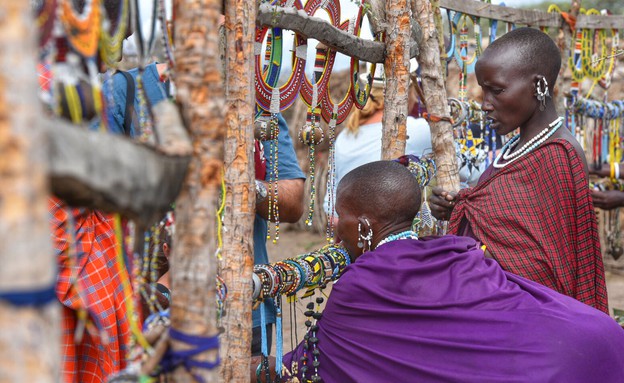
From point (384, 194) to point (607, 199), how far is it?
2743 mm

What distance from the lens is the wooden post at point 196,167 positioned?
1256 millimetres

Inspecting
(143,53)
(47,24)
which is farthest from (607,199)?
(47,24)

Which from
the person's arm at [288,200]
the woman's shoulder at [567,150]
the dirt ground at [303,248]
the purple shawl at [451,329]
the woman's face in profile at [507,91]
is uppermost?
the woman's face in profile at [507,91]

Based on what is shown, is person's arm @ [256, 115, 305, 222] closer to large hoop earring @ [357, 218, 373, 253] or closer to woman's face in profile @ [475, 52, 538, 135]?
large hoop earring @ [357, 218, 373, 253]

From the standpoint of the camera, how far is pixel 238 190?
79.0 inches

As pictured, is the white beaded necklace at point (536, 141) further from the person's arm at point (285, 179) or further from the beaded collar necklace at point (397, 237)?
the person's arm at point (285, 179)

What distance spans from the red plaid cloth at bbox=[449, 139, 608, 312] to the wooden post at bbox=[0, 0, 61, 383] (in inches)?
78.9

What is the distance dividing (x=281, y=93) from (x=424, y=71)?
823 mm

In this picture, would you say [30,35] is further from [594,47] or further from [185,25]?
[594,47]

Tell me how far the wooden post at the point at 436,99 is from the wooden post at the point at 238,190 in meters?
1.34

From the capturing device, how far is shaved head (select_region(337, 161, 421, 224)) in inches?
93.5

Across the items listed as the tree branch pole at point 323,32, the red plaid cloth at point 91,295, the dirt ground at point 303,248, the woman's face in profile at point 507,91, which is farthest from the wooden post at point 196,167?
the dirt ground at point 303,248

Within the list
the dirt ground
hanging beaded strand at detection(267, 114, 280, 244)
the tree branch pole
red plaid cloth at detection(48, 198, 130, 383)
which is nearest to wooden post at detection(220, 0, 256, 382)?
red plaid cloth at detection(48, 198, 130, 383)

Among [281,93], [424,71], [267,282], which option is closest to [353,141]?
[424,71]
